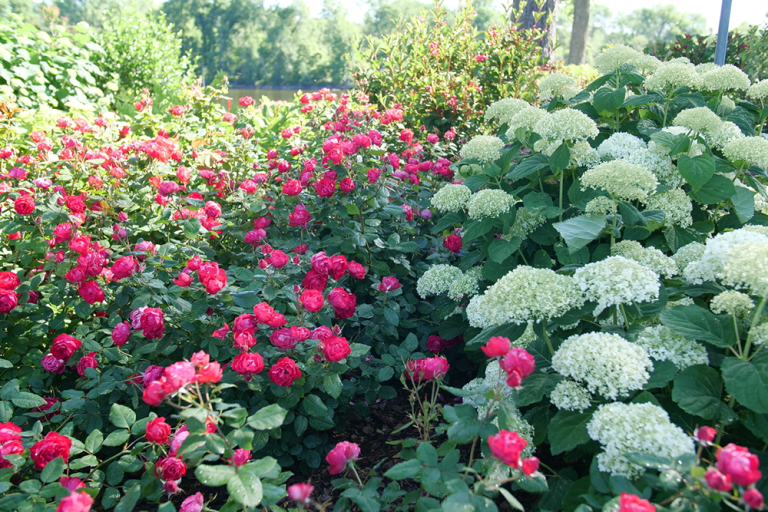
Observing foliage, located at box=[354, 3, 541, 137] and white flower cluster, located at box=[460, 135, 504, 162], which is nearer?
white flower cluster, located at box=[460, 135, 504, 162]

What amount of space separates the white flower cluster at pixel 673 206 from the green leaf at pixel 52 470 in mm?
2160

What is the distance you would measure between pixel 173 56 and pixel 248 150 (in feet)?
16.9

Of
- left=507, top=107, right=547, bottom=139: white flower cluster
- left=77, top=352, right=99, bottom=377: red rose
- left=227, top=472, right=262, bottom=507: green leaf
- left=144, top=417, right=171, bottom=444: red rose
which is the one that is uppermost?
left=507, top=107, right=547, bottom=139: white flower cluster

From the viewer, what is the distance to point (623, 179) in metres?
1.72

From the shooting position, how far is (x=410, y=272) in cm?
273

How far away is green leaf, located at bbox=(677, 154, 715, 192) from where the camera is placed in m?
1.90

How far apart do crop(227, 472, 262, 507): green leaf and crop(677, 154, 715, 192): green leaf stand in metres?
1.85

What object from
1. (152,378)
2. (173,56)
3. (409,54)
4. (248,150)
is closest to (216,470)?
(152,378)

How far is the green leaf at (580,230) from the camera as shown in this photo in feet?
5.56

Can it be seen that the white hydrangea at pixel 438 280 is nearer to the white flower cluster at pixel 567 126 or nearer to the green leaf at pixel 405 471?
the white flower cluster at pixel 567 126

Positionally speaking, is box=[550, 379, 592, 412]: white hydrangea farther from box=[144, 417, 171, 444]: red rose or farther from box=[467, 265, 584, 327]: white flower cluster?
box=[144, 417, 171, 444]: red rose

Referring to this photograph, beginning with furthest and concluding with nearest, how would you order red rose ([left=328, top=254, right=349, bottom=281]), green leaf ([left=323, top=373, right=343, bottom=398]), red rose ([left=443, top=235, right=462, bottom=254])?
red rose ([left=443, top=235, right=462, bottom=254]) → red rose ([left=328, top=254, right=349, bottom=281]) → green leaf ([left=323, top=373, right=343, bottom=398])

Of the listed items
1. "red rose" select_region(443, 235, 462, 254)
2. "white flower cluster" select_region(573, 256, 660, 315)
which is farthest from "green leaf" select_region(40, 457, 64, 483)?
"red rose" select_region(443, 235, 462, 254)

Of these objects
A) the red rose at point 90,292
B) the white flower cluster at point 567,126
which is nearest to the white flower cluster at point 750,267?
the white flower cluster at point 567,126
